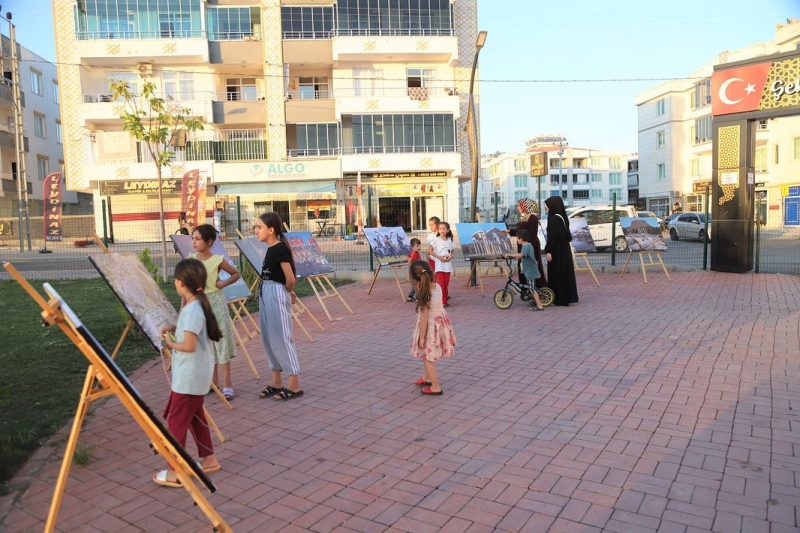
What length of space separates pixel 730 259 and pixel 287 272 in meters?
12.8

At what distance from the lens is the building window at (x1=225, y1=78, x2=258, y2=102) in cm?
3806

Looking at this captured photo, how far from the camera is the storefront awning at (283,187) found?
35531mm

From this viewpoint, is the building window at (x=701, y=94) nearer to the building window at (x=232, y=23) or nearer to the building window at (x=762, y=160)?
the building window at (x=762, y=160)

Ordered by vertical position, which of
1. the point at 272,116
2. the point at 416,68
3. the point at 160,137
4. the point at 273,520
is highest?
the point at 416,68

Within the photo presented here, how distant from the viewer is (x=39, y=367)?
700 cm

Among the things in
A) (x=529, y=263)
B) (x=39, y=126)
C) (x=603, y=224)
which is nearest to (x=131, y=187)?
(x=39, y=126)

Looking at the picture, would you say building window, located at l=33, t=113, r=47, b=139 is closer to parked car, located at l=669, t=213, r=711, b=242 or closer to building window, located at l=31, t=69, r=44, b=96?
building window, located at l=31, t=69, r=44, b=96

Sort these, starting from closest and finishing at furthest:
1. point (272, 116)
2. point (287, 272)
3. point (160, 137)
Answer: point (287, 272), point (160, 137), point (272, 116)


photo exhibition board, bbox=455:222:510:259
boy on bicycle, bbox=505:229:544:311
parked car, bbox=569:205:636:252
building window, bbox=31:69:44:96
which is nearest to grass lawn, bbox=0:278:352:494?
photo exhibition board, bbox=455:222:510:259

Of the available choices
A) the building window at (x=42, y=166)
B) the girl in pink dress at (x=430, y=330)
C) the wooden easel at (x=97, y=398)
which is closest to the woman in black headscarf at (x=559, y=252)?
the girl in pink dress at (x=430, y=330)

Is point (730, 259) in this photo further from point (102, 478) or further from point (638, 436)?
point (102, 478)

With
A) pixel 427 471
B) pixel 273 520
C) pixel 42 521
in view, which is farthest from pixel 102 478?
pixel 427 471

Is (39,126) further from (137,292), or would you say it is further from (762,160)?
(762,160)

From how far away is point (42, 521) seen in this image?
11.7 ft
